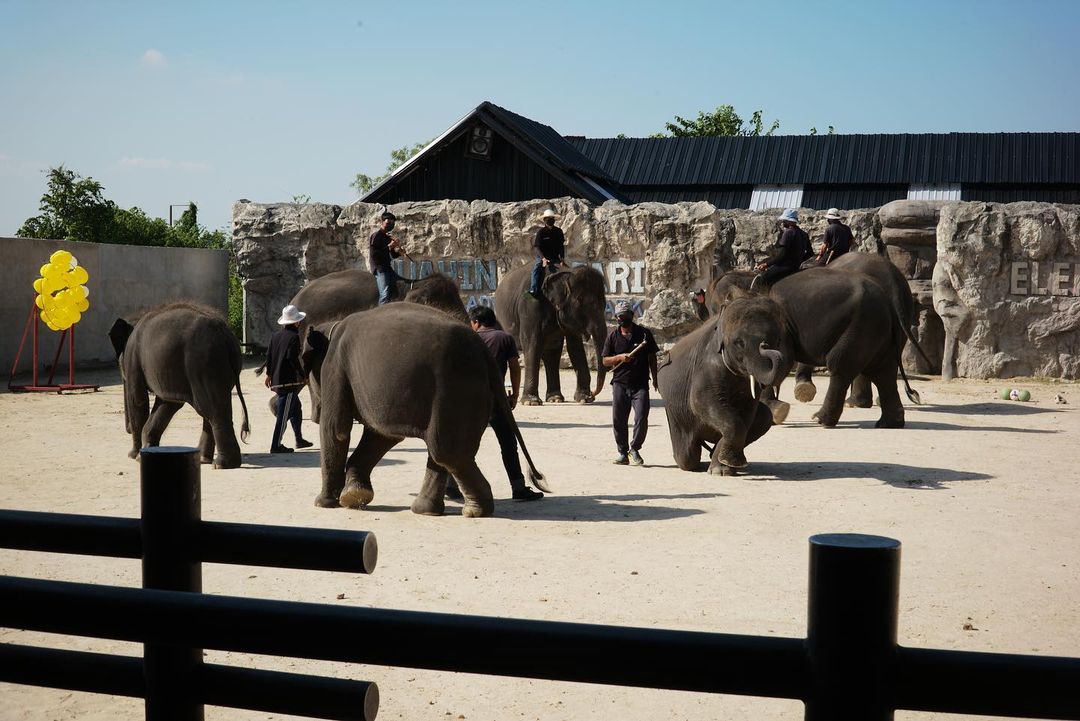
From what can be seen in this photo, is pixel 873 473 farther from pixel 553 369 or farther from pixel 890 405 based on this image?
pixel 553 369

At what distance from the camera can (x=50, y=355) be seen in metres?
19.8

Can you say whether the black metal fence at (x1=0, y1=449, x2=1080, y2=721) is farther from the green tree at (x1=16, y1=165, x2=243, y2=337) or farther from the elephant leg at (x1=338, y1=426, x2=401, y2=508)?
the green tree at (x1=16, y1=165, x2=243, y2=337)

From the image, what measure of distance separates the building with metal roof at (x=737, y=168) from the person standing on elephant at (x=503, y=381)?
16042 mm

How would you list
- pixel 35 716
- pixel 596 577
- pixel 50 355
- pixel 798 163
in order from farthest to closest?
pixel 798 163, pixel 50 355, pixel 596 577, pixel 35 716

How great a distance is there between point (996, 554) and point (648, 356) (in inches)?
159

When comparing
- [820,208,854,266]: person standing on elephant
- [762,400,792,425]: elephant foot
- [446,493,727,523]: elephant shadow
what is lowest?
[446,493,727,523]: elephant shadow

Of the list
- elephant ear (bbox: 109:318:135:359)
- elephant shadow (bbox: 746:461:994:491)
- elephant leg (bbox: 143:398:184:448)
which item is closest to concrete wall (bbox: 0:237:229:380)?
elephant ear (bbox: 109:318:135:359)

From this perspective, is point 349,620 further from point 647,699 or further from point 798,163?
point 798,163

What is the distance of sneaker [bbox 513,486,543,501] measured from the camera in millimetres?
8539

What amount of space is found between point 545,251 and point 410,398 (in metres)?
8.03

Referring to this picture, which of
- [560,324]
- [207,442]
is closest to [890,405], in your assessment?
[560,324]

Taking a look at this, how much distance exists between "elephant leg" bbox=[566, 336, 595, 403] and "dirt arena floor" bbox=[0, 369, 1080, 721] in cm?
279

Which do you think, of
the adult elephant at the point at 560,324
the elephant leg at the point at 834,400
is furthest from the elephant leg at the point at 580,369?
the elephant leg at the point at 834,400

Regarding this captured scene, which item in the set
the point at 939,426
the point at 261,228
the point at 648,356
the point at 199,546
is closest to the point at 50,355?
the point at 261,228
